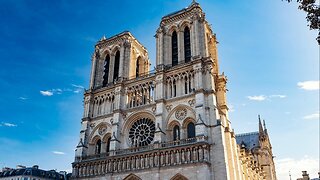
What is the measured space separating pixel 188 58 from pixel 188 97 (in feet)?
18.3

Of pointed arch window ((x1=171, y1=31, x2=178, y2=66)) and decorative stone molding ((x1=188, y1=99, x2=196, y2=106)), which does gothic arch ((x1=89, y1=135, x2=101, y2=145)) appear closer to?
decorative stone molding ((x1=188, y1=99, x2=196, y2=106))

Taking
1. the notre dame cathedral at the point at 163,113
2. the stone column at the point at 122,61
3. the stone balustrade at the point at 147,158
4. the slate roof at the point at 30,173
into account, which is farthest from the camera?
the slate roof at the point at 30,173

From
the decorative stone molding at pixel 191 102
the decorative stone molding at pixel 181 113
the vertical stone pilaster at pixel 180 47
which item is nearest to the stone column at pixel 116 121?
the decorative stone molding at pixel 181 113

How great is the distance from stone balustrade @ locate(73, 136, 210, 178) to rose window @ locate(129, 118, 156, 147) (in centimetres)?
143

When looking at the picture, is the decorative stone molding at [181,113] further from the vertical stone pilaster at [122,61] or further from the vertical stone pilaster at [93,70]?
the vertical stone pilaster at [93,70]

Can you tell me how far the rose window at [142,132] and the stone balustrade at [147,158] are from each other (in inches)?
56.5

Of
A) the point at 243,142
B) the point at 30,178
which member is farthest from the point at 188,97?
the point at 243,142

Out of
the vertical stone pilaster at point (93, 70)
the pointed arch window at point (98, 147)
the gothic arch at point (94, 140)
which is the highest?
the vertical stone pilaster at point (93, 70)

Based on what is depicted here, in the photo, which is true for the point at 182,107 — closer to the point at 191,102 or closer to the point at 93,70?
the point at 191,102

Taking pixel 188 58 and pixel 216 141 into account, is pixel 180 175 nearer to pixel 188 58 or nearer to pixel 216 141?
pixel 216 141

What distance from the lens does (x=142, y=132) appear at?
3219 cm

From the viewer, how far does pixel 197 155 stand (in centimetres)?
2638

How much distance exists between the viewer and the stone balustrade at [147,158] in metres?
26.6

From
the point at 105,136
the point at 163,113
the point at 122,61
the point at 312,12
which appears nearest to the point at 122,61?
the point at 122,61
